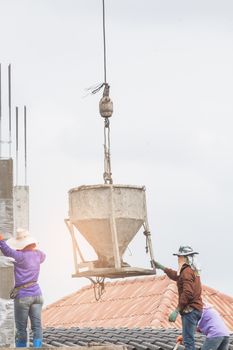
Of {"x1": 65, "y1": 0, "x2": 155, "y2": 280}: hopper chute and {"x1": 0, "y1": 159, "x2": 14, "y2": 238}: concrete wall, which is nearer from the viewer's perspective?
{"x1": 0, "y1": 159, "x2": 14, "y2": 238}: concrete wall

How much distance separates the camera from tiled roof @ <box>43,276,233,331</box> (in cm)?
3531

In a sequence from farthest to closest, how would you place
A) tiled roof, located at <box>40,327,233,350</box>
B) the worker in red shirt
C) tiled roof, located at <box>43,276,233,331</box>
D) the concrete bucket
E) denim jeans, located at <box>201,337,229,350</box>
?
tiled roof, located at <box>43,276,233,331</box> < tiled roof, located at <box>40,327,233,350</box> < the concrete bucket < denim jeans, located at <box>201,337,229,350</box> < the worker in red shirt

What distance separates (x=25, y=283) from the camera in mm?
17562

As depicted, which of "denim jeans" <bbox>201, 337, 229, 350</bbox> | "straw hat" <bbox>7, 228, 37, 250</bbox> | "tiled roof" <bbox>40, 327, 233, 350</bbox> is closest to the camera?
"straw hat" <bbox>7, 228, 37, 250</bbox>

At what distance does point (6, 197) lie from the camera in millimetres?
17281

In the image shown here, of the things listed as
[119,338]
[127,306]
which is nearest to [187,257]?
[119,338]

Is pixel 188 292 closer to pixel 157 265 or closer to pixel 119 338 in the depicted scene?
pixel 157 265

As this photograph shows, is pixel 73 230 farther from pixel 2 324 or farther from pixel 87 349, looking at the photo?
pixel 87 349

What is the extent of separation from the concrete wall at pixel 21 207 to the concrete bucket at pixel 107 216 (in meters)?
1.25

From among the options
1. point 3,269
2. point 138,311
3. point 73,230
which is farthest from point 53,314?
point 3,269

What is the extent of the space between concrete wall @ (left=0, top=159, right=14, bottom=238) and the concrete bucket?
2745 millimetres

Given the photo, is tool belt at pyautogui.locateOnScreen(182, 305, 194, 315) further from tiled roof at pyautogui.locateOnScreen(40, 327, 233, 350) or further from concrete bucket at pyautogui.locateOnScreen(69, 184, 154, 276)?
tiled roof at pyautogui.locateOnScreen(40, 327, 233, 350)

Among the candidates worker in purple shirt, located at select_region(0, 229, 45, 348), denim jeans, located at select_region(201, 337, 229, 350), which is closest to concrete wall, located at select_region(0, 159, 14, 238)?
worker in purple shirt, located at select_region(0, 229, 45, 348)

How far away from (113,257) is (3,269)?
111 inches
